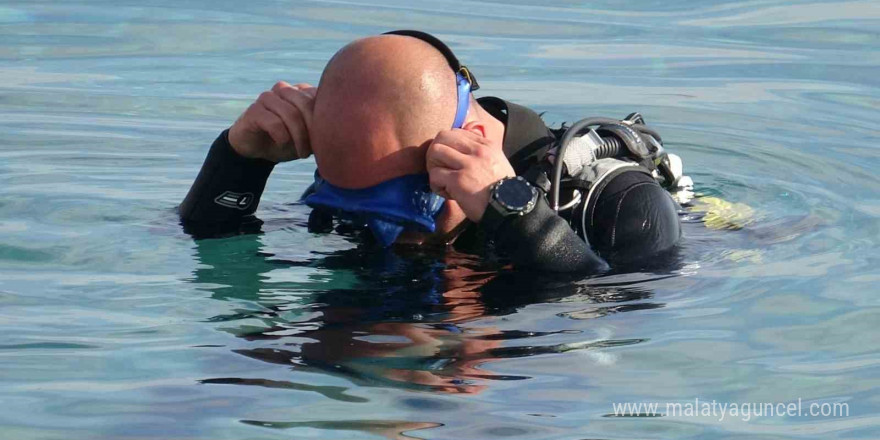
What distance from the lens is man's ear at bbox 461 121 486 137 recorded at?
433 centimetres

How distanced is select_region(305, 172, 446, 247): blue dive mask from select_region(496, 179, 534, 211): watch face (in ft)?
0.81

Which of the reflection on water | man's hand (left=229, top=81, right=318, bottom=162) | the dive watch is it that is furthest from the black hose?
man's hand (left=229, top=81, right=318, bottom=162)

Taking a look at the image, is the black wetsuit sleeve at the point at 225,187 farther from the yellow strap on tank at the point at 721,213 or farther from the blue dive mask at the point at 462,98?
the yellow strap on tank at the point at 721,213

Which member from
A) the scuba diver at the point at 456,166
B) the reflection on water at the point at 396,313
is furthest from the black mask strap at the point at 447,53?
the reflection on water at the point at 396,313

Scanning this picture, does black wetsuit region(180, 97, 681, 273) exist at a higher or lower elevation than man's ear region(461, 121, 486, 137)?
lower

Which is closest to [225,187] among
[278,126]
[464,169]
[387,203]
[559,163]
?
[278,126]

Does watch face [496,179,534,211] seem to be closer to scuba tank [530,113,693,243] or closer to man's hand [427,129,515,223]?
man's hand [427,129,515,223]

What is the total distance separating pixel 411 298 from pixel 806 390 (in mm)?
1196

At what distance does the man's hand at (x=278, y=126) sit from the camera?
4395 mm

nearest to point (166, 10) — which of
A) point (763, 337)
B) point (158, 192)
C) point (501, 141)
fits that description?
point (158, 192)

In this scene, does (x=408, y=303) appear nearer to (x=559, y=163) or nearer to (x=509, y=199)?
(x=509, y=199)

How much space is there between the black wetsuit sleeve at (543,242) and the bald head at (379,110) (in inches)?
13.3

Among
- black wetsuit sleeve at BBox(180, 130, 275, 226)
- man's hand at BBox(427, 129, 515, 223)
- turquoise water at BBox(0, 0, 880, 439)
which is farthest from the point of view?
black wetsuit sleeve at BBox(180, 130, 275, 226)

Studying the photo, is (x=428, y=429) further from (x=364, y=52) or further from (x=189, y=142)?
(x=189, y=142)
